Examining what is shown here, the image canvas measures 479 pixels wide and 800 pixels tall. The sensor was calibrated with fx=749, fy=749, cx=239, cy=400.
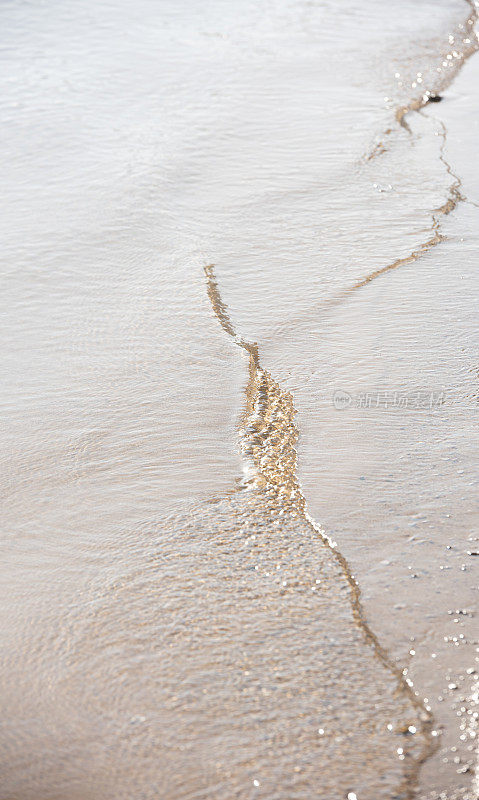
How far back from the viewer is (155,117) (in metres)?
5.34

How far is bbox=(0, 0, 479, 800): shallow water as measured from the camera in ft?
5.36

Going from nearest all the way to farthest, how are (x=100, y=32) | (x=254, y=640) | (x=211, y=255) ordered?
(x=254, y=640) → (x=211, y=255) → (x=100, y=32)

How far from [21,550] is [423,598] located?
43.7 inches

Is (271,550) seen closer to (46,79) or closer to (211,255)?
(211,255)

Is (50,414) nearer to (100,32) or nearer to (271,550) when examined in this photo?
(271,550)

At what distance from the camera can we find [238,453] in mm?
2439

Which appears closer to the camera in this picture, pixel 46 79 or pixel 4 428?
pixel 4 428

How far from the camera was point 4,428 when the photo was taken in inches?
103

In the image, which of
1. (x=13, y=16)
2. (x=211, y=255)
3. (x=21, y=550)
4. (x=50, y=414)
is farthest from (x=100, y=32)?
(x=21, y=550)

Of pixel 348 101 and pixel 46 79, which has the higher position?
pixel 46 79

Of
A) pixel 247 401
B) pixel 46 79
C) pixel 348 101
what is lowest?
pixel 247 401

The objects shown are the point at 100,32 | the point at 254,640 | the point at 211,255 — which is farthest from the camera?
the point at 100,32

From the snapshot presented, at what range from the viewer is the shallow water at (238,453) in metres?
1.63

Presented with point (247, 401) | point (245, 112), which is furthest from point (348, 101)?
point (247, 401)
